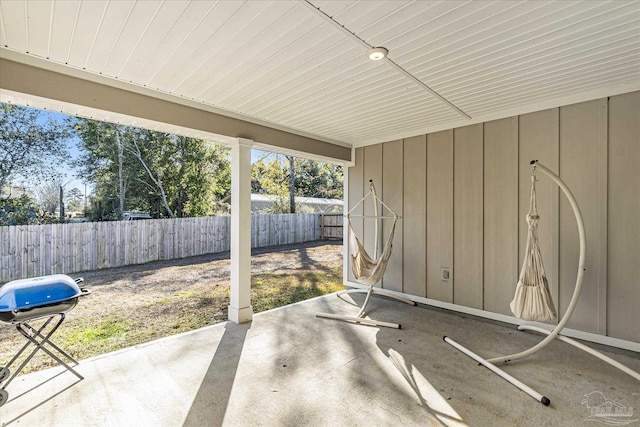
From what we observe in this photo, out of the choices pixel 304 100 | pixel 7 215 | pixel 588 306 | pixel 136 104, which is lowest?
pixel 588 306

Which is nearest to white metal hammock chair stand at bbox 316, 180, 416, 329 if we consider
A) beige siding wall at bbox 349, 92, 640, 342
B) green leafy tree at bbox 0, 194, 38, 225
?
beige siding wall at bbox 349, 92, 640, 342

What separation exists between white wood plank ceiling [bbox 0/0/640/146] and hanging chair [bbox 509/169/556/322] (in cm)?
94

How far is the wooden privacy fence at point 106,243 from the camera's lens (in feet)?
16.3

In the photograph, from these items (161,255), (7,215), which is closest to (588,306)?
(161,255)

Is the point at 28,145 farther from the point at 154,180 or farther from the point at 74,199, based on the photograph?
the point at 154,180

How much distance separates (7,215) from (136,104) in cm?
618

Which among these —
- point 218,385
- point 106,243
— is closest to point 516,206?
point 218,385

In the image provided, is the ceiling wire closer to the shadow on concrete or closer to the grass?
the shadow on concrete

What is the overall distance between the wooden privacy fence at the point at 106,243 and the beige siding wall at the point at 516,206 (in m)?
4.95

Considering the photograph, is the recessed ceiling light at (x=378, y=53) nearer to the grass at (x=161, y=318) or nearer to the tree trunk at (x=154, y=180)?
the grass at (x=161, y=318)

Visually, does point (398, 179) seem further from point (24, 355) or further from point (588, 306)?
point (24, 355)

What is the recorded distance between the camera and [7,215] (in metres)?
6.11

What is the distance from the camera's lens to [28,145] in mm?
6680

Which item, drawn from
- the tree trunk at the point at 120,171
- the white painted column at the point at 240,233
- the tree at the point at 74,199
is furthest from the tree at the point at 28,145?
the white painted column at the point at 240,233
